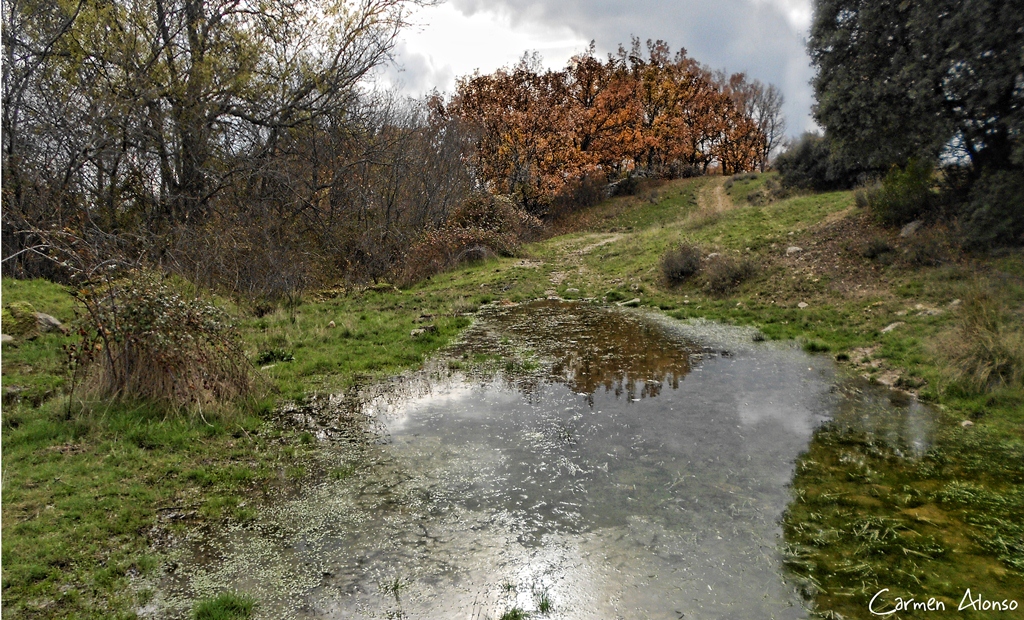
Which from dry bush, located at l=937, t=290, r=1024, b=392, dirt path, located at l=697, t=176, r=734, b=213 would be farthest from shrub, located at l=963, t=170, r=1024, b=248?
dirt path, located at l=697, t=176, r=734, b=213

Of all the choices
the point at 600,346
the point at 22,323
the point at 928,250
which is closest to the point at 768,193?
the point at 928,250

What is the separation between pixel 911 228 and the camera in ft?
45.3

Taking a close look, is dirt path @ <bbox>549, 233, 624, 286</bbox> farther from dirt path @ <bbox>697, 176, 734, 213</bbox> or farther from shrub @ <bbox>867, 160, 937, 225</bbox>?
shrub @ <bbox>867, 160, 937, 225</bbox>

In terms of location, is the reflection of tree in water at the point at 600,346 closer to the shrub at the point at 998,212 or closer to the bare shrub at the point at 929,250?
the bare shrub at the point at 929,250

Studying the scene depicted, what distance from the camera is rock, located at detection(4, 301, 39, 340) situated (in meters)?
8.26

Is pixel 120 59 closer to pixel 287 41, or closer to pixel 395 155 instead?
pixel 287 41

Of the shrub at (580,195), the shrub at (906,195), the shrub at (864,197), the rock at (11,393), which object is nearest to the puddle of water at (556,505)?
the rock at (11,393)

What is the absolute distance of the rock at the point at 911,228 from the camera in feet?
44.9

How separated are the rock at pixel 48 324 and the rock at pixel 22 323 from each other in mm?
59

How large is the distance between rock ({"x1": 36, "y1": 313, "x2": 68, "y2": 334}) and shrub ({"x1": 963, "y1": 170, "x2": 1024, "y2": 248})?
17.3m

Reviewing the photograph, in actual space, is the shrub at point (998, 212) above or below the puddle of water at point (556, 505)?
above

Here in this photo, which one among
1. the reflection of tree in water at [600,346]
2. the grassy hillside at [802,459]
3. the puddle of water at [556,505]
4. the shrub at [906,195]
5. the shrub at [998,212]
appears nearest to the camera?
the puddle of water at [556,505]

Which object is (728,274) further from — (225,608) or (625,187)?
(625,187)

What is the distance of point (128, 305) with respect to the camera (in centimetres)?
608
